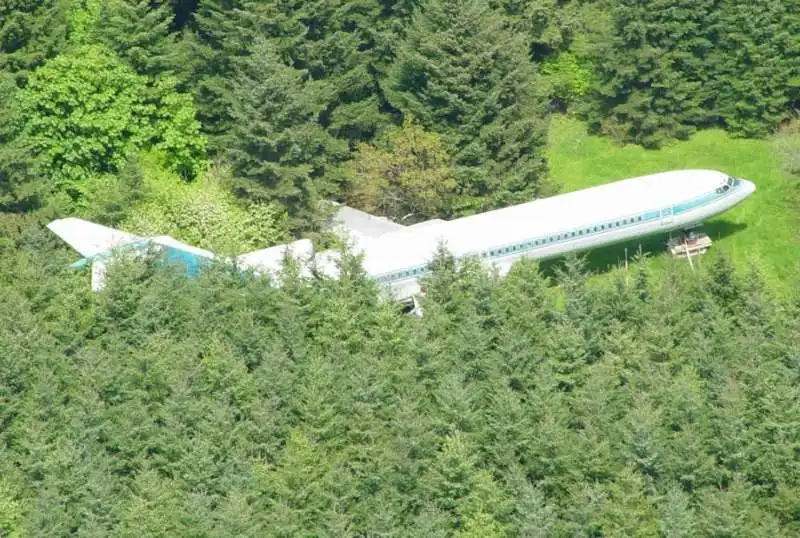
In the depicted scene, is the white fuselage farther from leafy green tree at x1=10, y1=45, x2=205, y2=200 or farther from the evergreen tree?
the evergreen tree

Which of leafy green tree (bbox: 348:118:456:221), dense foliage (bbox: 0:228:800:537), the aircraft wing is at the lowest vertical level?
dense foliage (bbox: 0:228:800:537)

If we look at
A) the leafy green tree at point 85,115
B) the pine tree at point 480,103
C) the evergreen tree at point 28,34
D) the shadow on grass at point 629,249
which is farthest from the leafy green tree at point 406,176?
the evergreen tree at point 28,34

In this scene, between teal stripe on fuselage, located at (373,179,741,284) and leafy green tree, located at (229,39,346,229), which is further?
leafy green tree, located at (229,39,346,229)

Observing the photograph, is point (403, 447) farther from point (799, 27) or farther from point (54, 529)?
point (799, 27)

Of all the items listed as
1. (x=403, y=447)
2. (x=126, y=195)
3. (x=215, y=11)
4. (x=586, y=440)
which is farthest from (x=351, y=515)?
(x=215, y=11)

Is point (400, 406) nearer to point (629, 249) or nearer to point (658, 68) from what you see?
point (629, 249)

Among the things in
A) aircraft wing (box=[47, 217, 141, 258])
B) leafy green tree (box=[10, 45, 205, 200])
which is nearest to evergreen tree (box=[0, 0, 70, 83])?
leafy green tree (box=[10, 45, 205, 200])

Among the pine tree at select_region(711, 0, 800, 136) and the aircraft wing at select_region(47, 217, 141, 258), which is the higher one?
the pine tree at select_region(711, 0, 800, 136)
